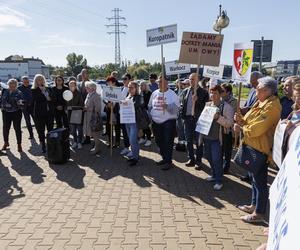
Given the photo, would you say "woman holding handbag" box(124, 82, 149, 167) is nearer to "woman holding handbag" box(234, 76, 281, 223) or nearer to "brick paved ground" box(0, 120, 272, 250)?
"brick paved ground" box(0, 120, 272, 250)

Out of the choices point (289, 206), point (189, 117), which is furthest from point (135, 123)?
point (289, 206)

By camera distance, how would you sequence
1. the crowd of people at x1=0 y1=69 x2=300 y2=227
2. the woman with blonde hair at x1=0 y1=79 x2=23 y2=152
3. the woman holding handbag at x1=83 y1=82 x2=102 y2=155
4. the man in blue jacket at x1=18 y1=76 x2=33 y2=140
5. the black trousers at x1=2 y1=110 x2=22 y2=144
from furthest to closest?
the man in blue jacket at x1=18 y1=76 x2=33 y2=140 < the black trousers at x1=2 y1=110 x2=22 y2=144 < the woman with blonde hair at x1=0 y1=79 x2=23 y2=152 < the woman holding handbag at x1=83 y1=82 x2=102 y2=155 < the crowd of people at x1=0 y1=69 x2=300 y2=227

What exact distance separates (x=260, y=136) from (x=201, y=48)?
3180 millimetres

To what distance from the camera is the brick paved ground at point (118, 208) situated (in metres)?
4.14

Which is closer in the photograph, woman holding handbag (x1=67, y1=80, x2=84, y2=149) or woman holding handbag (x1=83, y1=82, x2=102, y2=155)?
woman holding handbag (x1=83, y1=82, x2=102, y2=155)

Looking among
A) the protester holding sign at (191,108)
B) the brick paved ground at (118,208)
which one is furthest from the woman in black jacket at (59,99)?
the protester holding sign at (191,108)

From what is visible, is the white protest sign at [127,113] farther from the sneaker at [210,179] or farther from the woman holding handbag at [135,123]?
the sneaker at [210,179]

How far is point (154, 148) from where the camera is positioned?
30.5ft

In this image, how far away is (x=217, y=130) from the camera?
5.77 metres

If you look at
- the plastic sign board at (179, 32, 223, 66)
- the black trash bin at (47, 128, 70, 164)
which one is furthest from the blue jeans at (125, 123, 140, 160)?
the plastic sign board at (179, 32, 223, 66)

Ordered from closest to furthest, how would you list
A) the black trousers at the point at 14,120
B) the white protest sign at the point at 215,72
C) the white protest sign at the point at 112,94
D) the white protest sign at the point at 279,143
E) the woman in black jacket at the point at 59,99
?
the white protest sign at the point at 279,143, the white protest sign at the point at 112,94, the black trousers at the point at 14,120, the woman in black jacket at the point at 59,99, the white protest sign at the point at 215,72

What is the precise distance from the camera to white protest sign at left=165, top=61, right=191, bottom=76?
9.26 m

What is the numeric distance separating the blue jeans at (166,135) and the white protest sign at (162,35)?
2.07 meters

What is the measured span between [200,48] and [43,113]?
4388mm
